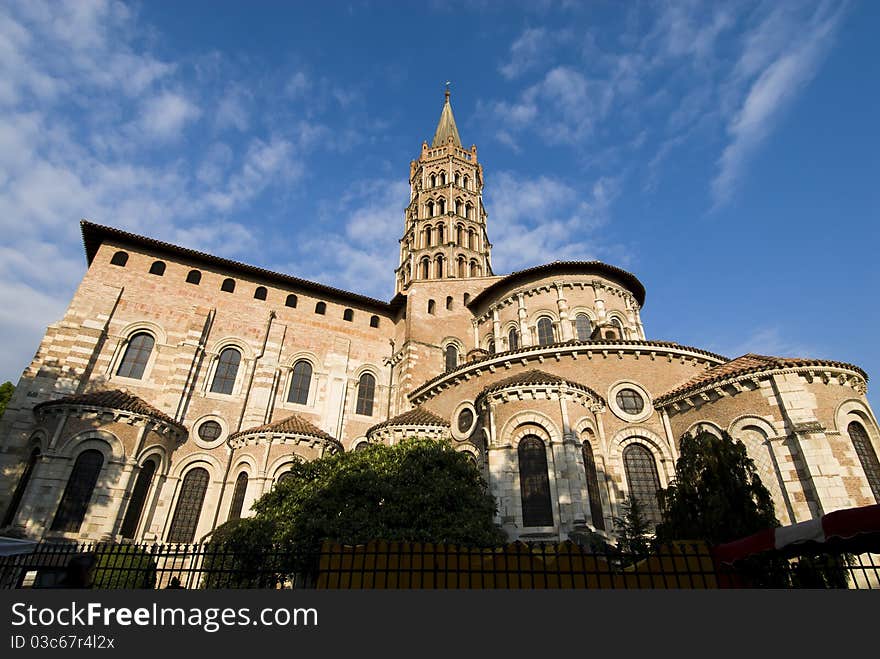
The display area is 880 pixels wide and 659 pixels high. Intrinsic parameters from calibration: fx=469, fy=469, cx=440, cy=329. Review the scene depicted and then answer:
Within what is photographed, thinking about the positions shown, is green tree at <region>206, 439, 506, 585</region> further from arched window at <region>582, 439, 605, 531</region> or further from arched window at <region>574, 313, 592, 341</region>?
arched window at <region>574, 313, 592, 341</region>

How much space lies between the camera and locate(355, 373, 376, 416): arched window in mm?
28062

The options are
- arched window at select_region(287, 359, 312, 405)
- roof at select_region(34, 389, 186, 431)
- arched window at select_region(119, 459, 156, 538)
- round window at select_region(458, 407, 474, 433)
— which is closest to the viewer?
roof at select_region(34, 389, 186, 431)

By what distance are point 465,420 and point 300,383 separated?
10695mm

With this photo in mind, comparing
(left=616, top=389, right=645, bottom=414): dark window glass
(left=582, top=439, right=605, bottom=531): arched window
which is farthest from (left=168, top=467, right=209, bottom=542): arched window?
(left=616, top=389, right=645, bottom=414): dark window glass

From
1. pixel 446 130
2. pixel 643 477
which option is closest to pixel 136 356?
pixel 643 477

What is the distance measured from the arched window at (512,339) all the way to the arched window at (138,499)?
1922 centimetres

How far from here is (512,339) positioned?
2844 centimetres

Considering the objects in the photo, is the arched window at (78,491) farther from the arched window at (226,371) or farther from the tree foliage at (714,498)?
the tree foliage at (714,498)

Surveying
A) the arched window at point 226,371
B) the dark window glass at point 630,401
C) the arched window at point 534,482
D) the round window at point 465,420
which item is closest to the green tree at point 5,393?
the arched window at point 226,371

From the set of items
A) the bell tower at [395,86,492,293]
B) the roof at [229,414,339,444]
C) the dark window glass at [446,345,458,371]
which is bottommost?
the roof at [229,414,339,444]

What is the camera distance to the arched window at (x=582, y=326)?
2648 centimetres

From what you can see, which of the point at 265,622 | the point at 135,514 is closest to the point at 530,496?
the point at 265,622

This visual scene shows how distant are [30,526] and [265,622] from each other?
18.1 metres

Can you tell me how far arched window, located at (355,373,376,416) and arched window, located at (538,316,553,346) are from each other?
34.5 ft
